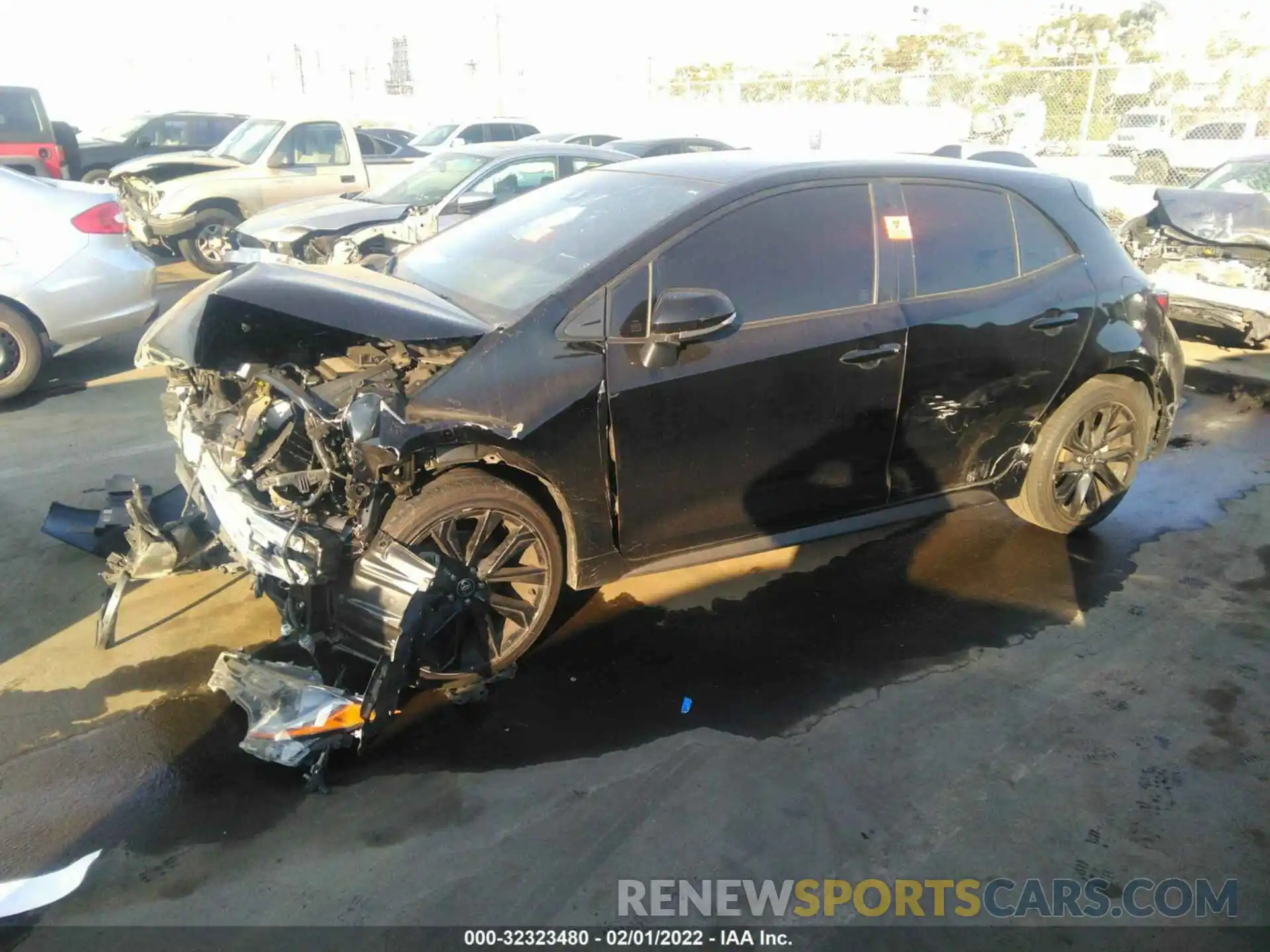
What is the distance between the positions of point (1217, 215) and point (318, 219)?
346 inches

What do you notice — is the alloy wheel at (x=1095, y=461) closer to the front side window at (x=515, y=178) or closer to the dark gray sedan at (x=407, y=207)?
the dark gray sedan at (x=407, y=207)

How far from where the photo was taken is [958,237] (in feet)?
13.2

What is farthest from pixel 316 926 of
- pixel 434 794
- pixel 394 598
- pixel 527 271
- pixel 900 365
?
pixel 900 365

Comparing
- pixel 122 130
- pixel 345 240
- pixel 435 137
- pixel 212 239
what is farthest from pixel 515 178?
pixel 122 130

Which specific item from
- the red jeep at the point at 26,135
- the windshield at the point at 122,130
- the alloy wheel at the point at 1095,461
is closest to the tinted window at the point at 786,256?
the alloy wheel at the point at 1095,461

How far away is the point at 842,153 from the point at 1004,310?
104 centimetres

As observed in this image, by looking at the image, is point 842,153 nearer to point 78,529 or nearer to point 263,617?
point 263,617

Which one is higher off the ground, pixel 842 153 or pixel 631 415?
pixel 842 153

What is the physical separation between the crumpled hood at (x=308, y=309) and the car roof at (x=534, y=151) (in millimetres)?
6359

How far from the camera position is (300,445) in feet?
11.1

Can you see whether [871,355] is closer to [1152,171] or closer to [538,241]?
[538,241]

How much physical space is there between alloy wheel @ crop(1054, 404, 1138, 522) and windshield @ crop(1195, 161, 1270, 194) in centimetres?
650

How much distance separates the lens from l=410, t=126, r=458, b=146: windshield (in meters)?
17.0

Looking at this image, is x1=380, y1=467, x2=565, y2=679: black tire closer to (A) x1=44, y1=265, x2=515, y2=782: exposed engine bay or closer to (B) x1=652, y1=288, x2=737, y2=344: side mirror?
(A) x1=44, y1=265, x2=515, y2=782: exposed engine bay
